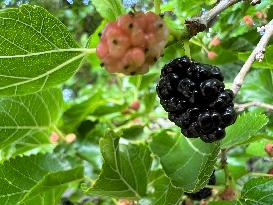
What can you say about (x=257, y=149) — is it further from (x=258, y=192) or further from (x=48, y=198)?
(x=48, y=198)

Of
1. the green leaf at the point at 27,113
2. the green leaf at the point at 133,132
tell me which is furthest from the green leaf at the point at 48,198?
the green leaf at the point at 133,132

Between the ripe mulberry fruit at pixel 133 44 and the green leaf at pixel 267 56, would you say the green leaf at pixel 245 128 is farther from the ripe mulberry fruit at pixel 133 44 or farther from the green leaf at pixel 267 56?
the ripe mulberry fruit at pixel 133 44

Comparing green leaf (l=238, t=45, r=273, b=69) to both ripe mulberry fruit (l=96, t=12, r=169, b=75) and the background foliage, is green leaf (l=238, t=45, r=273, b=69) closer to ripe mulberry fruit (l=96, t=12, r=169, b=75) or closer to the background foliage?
the background foliage

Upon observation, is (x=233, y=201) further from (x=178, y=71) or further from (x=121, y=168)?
(x=178, y=71)

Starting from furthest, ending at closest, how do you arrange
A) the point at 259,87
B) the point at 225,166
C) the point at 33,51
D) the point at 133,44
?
the point at 259,87 < the point at 225,166 < the point at 33,51 < the point at 133,44

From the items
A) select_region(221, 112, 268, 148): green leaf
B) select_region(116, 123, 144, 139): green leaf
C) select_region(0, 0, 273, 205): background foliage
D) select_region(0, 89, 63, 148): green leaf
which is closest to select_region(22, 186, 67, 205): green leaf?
select_region(0, 0, 273, 205): background foliage

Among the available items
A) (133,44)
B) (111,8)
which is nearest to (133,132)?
(111,8)
